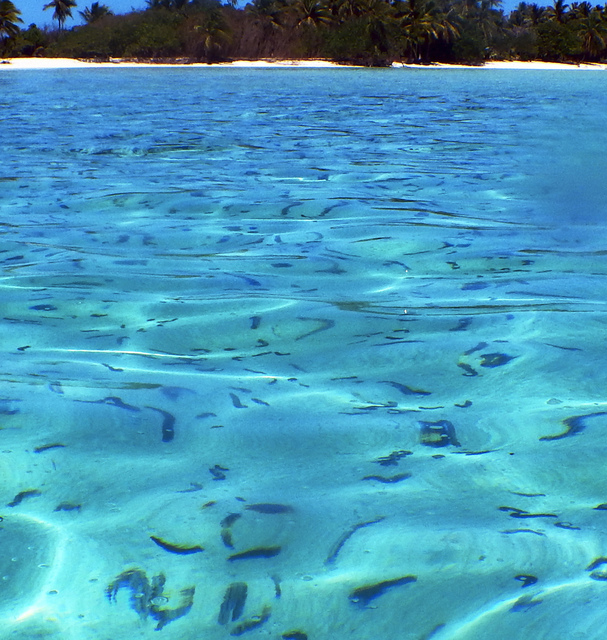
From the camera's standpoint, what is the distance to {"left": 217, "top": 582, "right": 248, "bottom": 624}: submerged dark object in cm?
109

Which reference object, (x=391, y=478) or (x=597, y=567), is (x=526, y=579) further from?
(x=391, y=478)

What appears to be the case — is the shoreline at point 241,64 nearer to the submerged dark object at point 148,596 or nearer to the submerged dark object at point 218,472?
the submerged dark object at point 218,472

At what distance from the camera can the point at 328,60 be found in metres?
48.5

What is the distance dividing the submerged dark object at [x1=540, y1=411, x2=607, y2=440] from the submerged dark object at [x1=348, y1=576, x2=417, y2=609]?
22.8 inches

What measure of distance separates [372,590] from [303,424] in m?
0.57

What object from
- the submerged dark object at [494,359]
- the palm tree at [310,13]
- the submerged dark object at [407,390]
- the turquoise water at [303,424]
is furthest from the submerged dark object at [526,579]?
the palm tree at [310,13]

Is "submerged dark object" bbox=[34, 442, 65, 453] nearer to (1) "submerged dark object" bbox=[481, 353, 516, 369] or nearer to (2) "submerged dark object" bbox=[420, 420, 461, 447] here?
(2) "submerged dark object" bbox=[420, 420, 461, 447]

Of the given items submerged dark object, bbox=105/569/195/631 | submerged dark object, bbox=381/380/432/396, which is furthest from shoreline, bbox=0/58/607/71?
submerged dark object, bbox=105/569/195/631

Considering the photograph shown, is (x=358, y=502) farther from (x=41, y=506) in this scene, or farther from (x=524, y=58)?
(x=524, y=58)

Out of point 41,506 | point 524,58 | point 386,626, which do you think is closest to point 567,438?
point 386,626

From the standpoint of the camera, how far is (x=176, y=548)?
1.25 m

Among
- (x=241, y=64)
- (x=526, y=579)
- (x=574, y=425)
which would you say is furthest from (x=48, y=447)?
(x=241, y=64)

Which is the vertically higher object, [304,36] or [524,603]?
[304,36]

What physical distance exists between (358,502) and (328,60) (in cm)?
5010
